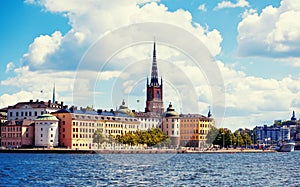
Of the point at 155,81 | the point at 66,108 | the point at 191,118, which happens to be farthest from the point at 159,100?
the point at 66,108

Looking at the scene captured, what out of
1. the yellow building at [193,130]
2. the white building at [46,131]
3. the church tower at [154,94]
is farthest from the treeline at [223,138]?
the white building at [46,131]

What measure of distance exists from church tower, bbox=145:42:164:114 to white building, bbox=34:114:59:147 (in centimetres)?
5736

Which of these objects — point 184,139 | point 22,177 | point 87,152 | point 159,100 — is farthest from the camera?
point 159,100

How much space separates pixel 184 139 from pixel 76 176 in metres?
108

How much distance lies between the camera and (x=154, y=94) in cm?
18888

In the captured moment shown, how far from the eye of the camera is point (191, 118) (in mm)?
161500

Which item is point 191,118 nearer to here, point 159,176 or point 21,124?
point 21,124

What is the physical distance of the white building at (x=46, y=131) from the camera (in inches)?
4975

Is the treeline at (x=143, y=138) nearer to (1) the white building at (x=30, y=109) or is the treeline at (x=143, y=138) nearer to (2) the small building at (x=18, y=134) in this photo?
(2) the small building at (x=18, y=134)

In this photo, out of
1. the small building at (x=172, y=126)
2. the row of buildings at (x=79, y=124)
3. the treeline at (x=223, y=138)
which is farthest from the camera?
the small building at (x=172, y=126)

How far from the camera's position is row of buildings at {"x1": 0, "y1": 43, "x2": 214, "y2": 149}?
12800 cm

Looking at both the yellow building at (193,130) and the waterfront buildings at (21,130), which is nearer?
the waterfront buildings at (21,130)

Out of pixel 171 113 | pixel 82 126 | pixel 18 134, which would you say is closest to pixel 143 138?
pixel 82 126

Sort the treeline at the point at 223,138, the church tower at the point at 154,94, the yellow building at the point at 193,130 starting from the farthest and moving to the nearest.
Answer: the church tower at the point at 154,94
the yellow building at the point at 193,130
the treeline at the point at 223,138
